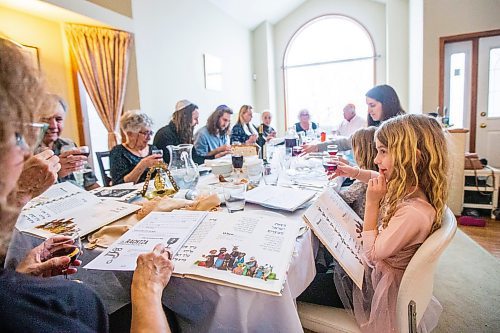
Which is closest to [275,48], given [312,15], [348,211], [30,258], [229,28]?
[312,15]

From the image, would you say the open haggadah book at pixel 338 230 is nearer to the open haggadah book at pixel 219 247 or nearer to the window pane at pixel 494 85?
the open haggadah book at pixel 219 247

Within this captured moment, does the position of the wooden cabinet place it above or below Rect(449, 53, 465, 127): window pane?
below

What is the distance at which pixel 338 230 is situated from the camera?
42.7 inches

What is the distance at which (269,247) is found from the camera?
2.64 ft

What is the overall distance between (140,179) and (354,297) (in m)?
1.48

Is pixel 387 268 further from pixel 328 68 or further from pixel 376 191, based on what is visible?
pixel 328 68

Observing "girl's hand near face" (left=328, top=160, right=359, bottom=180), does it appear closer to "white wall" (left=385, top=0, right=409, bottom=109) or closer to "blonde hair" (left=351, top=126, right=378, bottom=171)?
"blonde hair" (left=351, top=126, right=378, bottom=171)

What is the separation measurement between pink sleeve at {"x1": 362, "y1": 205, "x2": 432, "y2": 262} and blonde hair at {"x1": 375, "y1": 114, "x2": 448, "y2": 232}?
0.08 m

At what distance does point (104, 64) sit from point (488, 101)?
5020 mm

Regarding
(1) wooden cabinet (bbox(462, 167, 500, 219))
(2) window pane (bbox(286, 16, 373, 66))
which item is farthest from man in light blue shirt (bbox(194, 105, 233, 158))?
(2) window pane (bbox(286, 16, 373, 66))

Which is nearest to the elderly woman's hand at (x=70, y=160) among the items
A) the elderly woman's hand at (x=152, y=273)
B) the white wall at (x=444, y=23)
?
the elderly woman's hand at (x=152, y=273)

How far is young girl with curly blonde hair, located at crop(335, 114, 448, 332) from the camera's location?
983 millimetres

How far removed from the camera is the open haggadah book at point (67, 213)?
1.03 meters

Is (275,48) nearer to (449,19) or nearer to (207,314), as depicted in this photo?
(449,19)
